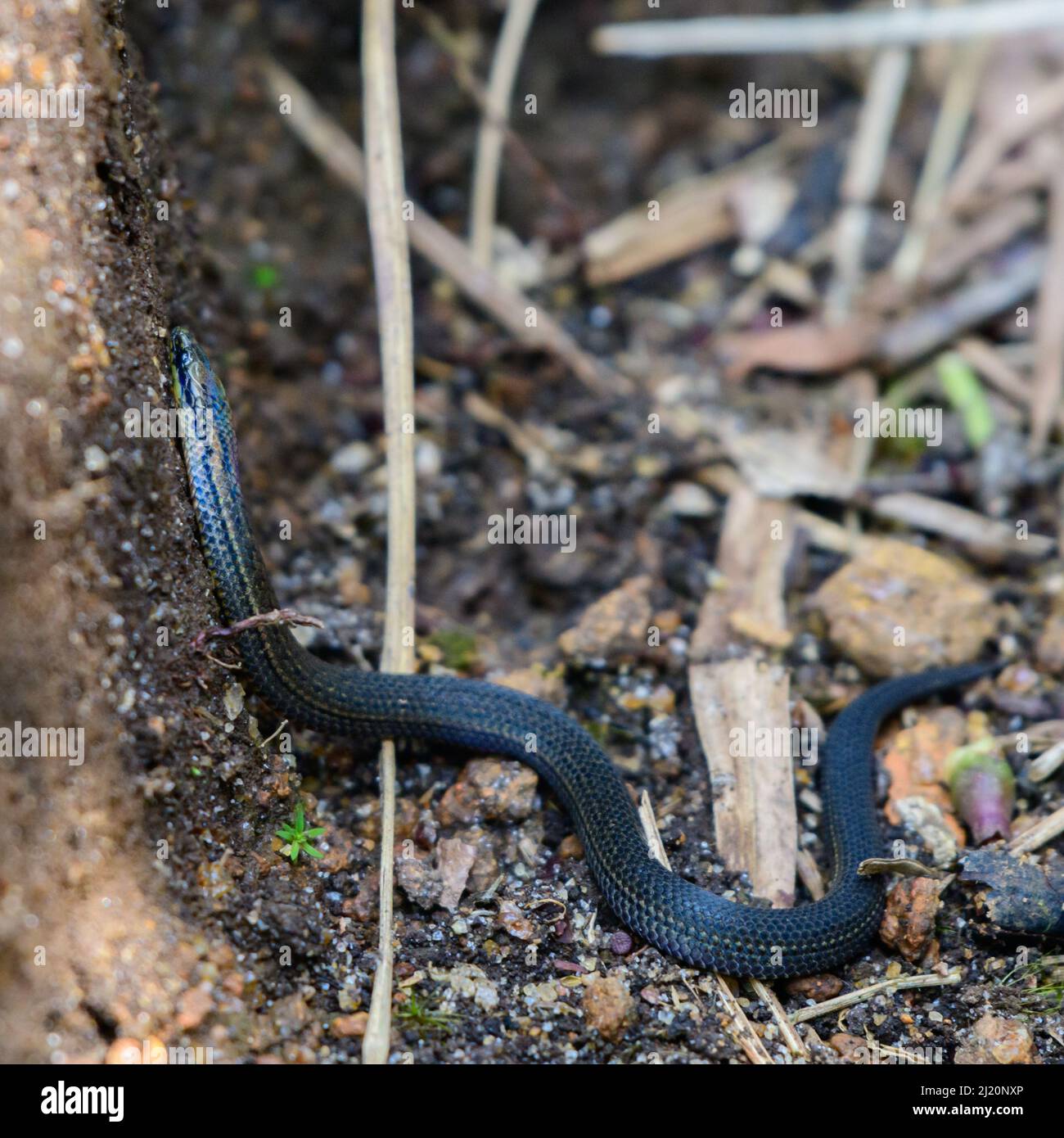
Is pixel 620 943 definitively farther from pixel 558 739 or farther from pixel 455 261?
pixel 455 261

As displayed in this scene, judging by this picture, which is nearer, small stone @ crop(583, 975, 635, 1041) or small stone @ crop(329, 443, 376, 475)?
small stone @ crop(583, 975, 635, 1041)

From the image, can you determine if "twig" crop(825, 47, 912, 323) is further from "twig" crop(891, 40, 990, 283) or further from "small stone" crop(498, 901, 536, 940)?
"small stone" crop(498, 901, 536, 940)

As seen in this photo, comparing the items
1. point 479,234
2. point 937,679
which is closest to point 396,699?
point 937,679

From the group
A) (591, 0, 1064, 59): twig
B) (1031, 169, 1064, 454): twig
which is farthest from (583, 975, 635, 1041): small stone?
(591, 0, 1064, 59): twig

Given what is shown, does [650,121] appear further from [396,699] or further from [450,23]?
[396,699]

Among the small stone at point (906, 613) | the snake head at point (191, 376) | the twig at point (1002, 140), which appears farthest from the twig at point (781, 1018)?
the twig at point (1002, 140)
